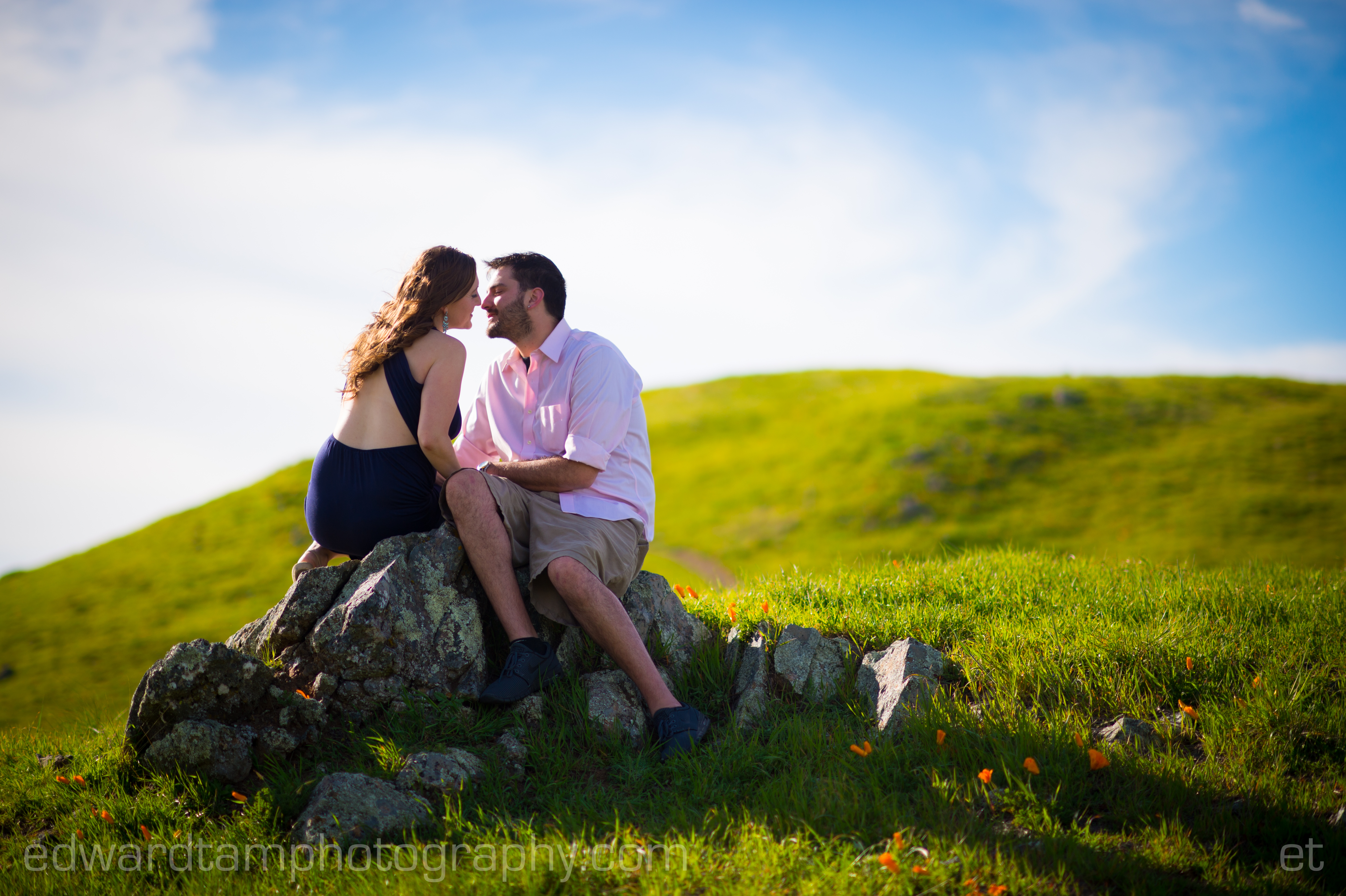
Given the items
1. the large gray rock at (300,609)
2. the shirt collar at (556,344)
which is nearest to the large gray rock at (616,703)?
the large gray rock at (300,609)

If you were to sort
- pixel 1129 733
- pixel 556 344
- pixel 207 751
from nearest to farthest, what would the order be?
pixel 1129 733, pixel 207 751, pixel 556 344

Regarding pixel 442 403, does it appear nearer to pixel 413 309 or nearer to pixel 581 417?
pixel 413 309

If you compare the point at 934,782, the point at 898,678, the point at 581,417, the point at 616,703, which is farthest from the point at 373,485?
the point at 934,782

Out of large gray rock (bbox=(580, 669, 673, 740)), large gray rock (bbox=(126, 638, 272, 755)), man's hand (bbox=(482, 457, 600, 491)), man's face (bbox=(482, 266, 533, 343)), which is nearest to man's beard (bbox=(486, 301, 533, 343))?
man's face (bbox=(482, 266, 533, 343))

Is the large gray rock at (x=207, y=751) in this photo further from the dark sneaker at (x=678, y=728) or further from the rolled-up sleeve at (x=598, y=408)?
the rolled-up sleeve at (x=598, y=408)

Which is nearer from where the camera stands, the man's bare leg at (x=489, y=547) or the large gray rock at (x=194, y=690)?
the large gray rock at (x=194, y=690)

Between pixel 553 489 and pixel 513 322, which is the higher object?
pixel 513 322

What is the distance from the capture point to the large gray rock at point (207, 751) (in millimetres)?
4746

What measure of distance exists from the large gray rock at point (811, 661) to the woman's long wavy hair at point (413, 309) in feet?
12.5

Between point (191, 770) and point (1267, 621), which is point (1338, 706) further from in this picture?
point (191, 770)

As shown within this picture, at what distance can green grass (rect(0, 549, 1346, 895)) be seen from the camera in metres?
3.64

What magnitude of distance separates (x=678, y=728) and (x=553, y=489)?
2005 millimetres

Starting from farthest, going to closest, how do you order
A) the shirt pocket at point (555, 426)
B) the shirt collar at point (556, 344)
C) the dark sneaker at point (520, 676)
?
1. the shirt collar at point (556, 344)
2. the shirt pocket at point (555, 426)
3. the dark sneaker at point (520, 676)

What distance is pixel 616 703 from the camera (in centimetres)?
521
